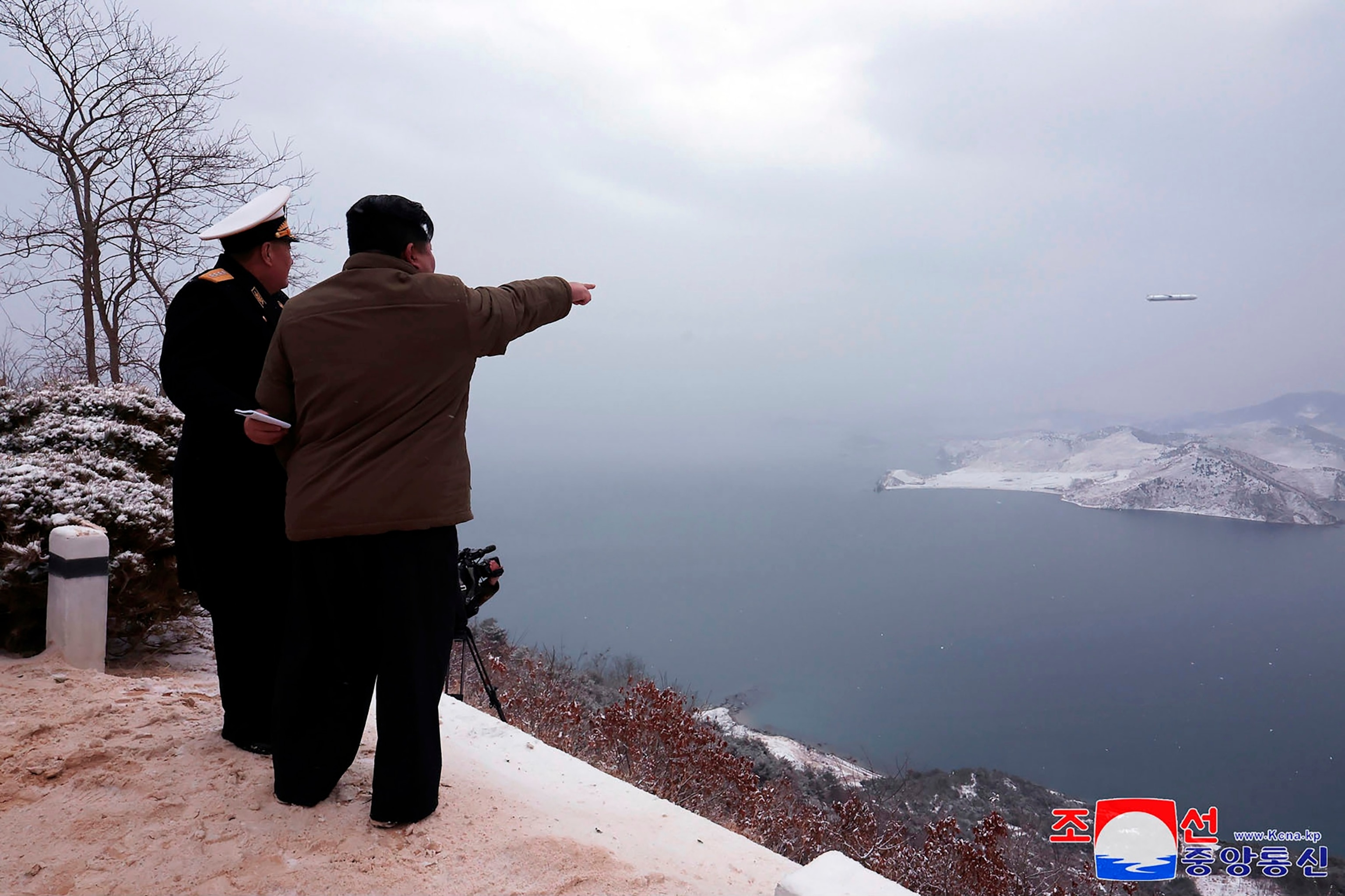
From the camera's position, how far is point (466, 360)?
188 cm

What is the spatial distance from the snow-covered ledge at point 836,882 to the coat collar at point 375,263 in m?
1.67

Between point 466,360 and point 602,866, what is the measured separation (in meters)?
1.41

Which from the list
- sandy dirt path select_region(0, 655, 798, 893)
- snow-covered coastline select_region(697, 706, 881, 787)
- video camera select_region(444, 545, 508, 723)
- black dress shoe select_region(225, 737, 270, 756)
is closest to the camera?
sandy dirt path select_region(0, 655, 798, 893)

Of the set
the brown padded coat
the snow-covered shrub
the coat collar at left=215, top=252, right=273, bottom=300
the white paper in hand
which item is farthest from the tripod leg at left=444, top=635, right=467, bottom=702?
the snow-covered shrub

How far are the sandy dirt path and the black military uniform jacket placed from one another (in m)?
0.60

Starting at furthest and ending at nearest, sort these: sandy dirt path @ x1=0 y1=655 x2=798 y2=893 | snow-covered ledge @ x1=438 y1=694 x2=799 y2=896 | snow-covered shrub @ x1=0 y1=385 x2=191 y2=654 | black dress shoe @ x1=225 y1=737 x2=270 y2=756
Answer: snow-covered shrub @ x1=0 y1=385 x2=191 y2=654 → black dress shoe @ x1=225 y1=737 x2=270 y2=756 → snow-covered ledge @ x1=438 y1=694 x2=799 y2=896 → sandy dirt path @ x1=0 y1=655 x2=798 y2=893

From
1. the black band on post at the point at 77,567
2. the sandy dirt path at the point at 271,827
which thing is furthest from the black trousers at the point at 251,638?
the black band on post at the point at 77,567

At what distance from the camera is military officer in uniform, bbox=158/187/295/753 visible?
2041mm

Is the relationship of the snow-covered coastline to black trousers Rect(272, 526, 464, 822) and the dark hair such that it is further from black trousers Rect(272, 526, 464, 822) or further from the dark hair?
the dark hair

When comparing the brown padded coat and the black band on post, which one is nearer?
the brown padded coat

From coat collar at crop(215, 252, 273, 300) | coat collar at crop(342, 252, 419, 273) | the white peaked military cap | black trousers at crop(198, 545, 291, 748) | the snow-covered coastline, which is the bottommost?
the snow-covered coastline

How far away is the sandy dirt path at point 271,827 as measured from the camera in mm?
1787

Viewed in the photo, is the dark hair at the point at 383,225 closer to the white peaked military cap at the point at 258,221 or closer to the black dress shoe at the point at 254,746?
the white peaked military cap at the point at 258,221

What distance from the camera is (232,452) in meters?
2.12
